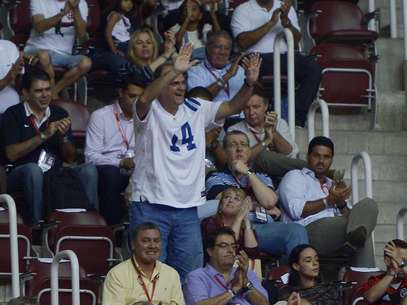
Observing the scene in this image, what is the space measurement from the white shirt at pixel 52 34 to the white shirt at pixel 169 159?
347 cm

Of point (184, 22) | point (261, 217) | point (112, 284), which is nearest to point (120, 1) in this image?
point (184, 22)

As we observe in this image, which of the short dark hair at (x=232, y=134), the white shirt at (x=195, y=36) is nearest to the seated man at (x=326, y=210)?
the short dark hair at (x=232, y=134)

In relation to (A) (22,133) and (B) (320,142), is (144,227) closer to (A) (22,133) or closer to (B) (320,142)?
(A) (22,133)

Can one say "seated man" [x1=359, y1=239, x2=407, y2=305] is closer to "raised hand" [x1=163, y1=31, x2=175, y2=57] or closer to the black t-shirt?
the black t-shirt

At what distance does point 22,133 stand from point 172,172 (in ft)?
5.71

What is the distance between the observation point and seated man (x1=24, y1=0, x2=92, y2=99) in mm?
16781

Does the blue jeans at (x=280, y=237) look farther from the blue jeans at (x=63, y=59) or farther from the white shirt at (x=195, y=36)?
the white shirt at (x=195, y=36)

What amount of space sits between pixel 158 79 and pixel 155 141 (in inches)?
23.8

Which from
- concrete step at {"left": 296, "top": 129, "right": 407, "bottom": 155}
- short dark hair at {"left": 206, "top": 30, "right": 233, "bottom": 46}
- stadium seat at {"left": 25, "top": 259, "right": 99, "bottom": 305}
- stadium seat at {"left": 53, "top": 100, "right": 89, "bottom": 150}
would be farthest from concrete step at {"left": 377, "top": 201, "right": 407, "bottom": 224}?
stadium seat at {"left": 25, "top": 259, "right": 99, "bottom": 305}

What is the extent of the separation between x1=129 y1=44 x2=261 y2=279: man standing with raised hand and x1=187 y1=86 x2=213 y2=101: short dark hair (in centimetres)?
198

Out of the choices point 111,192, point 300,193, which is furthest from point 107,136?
point 300,193

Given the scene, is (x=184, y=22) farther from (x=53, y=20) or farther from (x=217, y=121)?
(x=217, y=121)

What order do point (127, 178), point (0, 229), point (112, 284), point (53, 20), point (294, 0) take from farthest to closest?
point (294, 0) < point (53, 20) < point (127, 178) < point (0, 229) < point (112, 284)

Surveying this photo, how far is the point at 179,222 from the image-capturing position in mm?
13602
